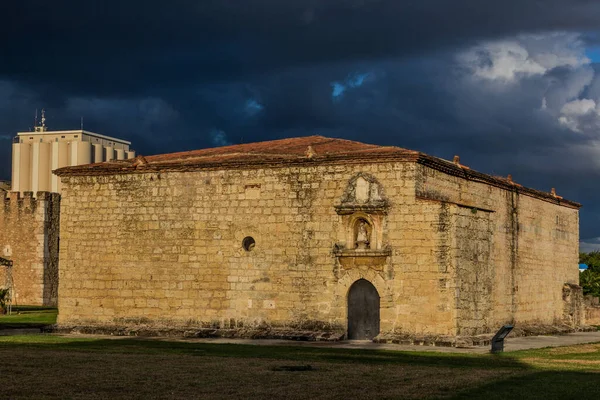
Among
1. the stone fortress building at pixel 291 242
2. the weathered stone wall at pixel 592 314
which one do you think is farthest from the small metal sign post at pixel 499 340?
the weathered stone wall at pixel 592 314

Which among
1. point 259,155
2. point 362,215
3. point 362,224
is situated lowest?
point 362,224

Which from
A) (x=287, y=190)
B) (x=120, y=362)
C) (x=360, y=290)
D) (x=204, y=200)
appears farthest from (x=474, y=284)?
(x=120, y=362)

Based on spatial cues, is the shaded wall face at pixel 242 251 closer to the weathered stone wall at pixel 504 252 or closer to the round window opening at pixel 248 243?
the round window opening at pixel 248 243

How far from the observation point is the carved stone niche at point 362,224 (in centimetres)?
2653

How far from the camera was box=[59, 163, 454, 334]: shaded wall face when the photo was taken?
2625 centimetres

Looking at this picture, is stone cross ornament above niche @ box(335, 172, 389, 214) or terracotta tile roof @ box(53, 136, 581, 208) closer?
stone cross ornament above niche @ box(335, 172, 389, 214)

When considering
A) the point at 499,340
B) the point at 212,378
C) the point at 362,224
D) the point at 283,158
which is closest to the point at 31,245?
the point at 283,158

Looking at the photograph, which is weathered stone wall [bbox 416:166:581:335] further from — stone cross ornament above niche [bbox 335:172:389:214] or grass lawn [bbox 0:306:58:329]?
grass lawn [bbox 0:306:58:329]

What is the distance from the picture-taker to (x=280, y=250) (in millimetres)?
27750

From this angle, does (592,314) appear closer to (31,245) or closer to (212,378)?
(31,245)

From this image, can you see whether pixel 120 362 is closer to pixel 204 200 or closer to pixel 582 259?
pixel 204 200

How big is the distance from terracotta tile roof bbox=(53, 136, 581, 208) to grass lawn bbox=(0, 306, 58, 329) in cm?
626

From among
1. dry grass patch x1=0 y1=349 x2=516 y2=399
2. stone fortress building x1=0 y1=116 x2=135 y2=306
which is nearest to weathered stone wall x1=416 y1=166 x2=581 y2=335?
dry grass patch x1=0 y1=349 x2=516 y2=399

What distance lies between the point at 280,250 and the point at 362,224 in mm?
2508
